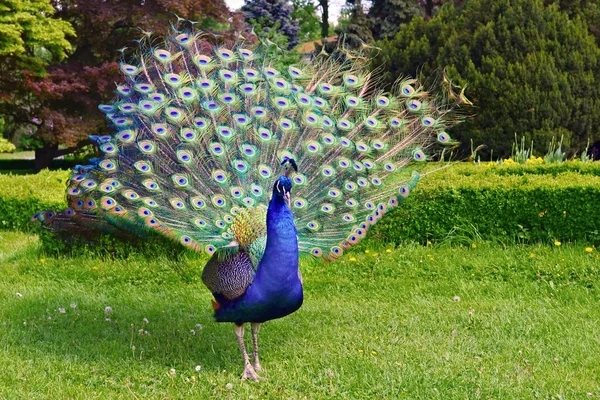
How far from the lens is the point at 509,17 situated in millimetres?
12016

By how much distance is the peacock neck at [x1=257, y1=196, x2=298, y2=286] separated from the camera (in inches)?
162

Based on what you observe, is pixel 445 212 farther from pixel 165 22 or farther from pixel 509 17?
pixel 165 22

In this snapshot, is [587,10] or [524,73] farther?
[587,10]

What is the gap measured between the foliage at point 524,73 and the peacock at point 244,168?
5.94 meters

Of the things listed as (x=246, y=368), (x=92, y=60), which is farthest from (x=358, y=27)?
(x=246, y=368)

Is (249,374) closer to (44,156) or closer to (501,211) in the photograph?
(501,211)

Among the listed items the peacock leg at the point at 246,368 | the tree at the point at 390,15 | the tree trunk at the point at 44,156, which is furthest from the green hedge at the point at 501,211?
the tree at the point at 390,15

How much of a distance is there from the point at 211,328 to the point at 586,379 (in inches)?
112

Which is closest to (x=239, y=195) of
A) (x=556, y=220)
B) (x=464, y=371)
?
(x=464, y=371)

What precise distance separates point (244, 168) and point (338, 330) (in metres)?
1.64

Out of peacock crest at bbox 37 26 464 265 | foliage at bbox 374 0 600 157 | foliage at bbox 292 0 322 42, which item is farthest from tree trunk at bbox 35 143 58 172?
foliage at bbox 292 0 322 42

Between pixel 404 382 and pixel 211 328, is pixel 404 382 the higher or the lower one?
the higher one

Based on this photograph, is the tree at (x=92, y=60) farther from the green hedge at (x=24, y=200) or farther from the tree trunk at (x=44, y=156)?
the green hedge at (x=24, y=200)

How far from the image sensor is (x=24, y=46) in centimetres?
1622
